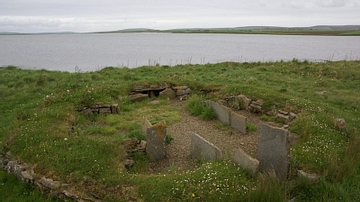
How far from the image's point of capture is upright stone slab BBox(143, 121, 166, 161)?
661 cm

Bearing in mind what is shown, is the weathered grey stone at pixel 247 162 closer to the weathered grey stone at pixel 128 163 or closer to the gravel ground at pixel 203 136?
the gravel ground at pixel 203 136

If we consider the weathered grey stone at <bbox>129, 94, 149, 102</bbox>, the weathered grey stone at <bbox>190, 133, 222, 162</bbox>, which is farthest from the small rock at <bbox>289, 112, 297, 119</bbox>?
the weathered grey stone at <bbox>129, 94, 149, 102</bbox>

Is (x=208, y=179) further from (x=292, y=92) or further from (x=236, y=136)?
(x=292, y=92)

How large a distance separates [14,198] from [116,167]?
5.86 ft

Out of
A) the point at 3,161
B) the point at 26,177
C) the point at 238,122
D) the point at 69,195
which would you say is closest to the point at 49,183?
the point at 69,195

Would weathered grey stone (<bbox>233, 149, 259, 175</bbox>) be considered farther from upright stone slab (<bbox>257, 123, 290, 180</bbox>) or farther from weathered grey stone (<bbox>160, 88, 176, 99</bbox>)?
weathered grey stone (<bbox>160, 88, 176, 99</bbox>)

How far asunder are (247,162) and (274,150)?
61 centimetres

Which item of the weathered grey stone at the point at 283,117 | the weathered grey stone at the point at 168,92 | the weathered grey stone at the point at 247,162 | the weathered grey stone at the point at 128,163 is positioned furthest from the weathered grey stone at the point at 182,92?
the weathered grey stone at the point at 247,162

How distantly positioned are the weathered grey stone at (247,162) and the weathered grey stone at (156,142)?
1.71 m

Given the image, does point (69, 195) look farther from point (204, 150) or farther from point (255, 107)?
point (255, 107)

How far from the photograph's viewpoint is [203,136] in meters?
7.77

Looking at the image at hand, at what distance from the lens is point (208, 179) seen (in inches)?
202

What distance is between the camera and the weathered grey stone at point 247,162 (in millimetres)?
5312

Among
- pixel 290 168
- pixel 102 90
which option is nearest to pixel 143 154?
pixel 290 168
